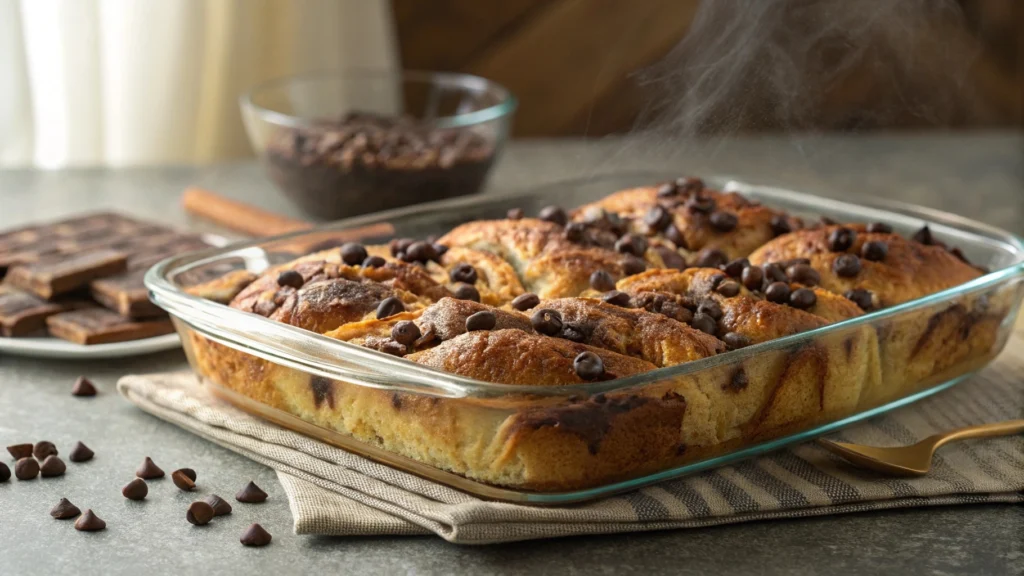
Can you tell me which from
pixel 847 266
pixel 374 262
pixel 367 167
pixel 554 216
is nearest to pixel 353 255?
pixel 374 262

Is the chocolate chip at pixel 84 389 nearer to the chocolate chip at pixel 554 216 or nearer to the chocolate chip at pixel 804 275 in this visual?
the chocolate chip at pixel 554 216

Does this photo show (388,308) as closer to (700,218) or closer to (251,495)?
(251,495)

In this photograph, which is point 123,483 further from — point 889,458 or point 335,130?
point 335,130

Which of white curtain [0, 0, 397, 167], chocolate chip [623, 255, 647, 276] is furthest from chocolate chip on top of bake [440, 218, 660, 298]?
white curtain [0, 0, 397, 167]

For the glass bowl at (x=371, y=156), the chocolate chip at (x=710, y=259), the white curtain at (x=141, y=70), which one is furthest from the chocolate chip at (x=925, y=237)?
the white curtain at (x=141, y=70)

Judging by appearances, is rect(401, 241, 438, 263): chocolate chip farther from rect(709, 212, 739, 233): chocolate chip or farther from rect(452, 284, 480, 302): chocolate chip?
rect(709, 212, 739, 233): chocolate chip

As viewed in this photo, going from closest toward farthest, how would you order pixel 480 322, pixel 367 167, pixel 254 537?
pixel 254 537 < pixel 480 322 < pixel 367 167
